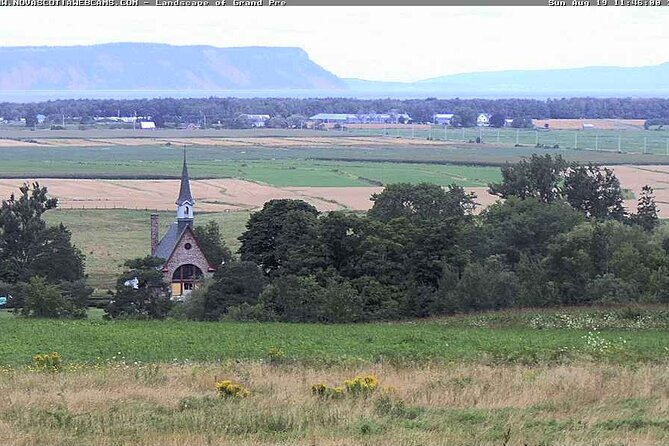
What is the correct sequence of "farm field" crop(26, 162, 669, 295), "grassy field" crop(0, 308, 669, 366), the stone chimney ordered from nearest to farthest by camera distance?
"grassy field" crop(0, 308, 669, 366)
the stone chimney
"farm field" crop(26, 162, 669, 295)

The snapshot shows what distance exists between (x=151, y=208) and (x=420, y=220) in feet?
129

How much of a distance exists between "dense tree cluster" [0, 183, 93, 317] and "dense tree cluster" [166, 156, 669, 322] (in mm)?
4927

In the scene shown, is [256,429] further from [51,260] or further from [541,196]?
[541,196]

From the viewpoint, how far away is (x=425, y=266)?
44375 mm

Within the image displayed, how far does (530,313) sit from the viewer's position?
31719 millimetres

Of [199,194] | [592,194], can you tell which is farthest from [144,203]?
[592,194]

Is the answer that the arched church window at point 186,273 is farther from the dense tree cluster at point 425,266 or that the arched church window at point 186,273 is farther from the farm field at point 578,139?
the farm field at point 578,139

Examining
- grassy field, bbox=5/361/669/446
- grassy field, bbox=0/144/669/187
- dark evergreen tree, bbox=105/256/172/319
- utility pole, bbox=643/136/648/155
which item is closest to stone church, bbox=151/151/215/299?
dark evergreen tree, bbox=105/256/172/319

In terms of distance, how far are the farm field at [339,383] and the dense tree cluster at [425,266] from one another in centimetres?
1245

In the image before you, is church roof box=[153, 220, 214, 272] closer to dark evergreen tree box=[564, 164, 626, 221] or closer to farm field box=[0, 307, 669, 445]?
dark evergreen tree box=[564, 164, 626, 221]

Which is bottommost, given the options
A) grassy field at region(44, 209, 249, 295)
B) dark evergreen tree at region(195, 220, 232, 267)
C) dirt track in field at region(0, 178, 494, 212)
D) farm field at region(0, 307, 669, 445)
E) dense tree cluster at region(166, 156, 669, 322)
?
grassy field at region(44, 209, 249, 295)

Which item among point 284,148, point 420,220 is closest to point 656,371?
point 420,220

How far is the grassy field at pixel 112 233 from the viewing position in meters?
61.1

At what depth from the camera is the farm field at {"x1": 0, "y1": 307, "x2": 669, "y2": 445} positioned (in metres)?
12.9
